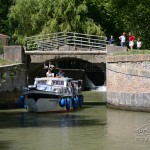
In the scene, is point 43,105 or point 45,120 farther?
point 43,105

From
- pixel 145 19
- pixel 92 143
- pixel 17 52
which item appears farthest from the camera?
pixel 145 19

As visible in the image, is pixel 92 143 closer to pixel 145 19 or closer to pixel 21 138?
pixel 21 138

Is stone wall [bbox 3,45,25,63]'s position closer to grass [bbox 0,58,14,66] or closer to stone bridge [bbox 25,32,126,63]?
grass [bbox 0,58,14,66]

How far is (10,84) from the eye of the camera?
1358 inches

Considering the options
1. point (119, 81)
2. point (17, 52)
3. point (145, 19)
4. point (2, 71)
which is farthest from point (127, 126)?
point (145, 19)

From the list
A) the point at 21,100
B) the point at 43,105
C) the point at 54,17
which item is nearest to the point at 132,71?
the point at 43,105

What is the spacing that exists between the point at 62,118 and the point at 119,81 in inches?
210

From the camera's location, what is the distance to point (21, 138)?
22172mm

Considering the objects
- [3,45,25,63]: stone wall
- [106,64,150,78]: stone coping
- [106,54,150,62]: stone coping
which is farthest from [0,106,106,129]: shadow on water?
[3,45,25,63]: stone wall

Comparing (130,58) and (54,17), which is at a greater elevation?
(54,17)

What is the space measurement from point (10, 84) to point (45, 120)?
21.9ft

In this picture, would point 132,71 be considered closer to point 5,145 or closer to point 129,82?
point 129,82

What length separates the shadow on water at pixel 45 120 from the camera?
26453 mm

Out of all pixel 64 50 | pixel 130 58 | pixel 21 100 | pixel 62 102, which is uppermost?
pixel 64 50
